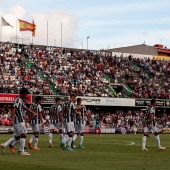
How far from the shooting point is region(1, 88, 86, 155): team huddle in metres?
22.4

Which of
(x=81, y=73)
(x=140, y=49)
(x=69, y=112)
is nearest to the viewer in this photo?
(x=69, y=112)

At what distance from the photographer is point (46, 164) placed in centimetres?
1853

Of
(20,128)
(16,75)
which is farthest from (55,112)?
(16,75)

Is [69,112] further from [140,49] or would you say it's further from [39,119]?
[140,49]

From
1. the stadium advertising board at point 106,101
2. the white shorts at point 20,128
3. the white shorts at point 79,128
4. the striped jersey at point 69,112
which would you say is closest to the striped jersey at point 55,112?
the white shorts at point 79,128

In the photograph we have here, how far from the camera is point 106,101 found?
69.3 meters

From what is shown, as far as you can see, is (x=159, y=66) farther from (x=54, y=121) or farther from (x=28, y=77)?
(x=54, y=121)

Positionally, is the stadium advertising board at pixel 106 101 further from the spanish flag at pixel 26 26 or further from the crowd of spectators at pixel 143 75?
the spanish flag at pixel 26 26

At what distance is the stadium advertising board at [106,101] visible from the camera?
221ft

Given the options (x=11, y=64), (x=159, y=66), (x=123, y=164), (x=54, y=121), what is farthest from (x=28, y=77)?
(x=123, y=164)

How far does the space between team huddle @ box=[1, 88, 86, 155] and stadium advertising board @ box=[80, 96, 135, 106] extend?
119ft

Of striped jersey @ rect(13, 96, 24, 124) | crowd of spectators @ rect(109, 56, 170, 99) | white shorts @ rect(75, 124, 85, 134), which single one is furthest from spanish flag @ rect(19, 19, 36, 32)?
striped jersey @ rect(13, 96, 24, 124)

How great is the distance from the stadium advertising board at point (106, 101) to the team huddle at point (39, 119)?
3630cm

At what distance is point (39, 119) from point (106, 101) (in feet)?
134
